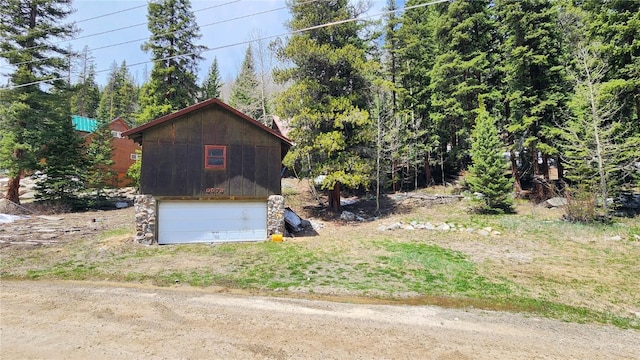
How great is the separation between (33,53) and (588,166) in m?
33.4

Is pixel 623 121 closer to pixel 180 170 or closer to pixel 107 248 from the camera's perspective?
pixel 180 170

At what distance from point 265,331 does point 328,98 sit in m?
14.7

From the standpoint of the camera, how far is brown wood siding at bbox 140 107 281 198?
12977mm

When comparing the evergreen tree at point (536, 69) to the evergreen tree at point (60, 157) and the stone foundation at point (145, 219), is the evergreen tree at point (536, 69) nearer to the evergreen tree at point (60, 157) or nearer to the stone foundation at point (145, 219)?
the stone foundation at point (145, 219)

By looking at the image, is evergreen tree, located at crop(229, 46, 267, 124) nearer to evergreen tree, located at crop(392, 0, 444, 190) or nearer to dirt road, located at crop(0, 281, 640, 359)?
evergreen tree, located at crop(392, 0, 444, 190)

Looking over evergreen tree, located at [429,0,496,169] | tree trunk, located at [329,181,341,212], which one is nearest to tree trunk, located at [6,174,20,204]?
tree trunk, located at [329,181,341,212]

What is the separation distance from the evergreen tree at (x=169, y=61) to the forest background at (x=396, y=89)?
0.30ft

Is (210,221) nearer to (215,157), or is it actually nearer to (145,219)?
(145,219)

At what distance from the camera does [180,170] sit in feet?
43.3

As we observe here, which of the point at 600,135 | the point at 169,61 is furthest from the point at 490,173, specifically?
the point at 169,61

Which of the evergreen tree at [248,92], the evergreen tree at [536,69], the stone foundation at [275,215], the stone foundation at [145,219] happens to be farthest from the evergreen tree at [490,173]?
the evergreen tree at [248,92]

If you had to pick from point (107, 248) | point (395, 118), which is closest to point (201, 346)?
point (107, 248)

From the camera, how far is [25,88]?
1939 centimetres

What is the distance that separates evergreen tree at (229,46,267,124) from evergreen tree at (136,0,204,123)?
22.1 ft
